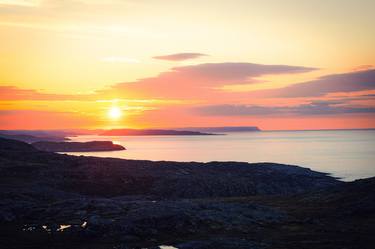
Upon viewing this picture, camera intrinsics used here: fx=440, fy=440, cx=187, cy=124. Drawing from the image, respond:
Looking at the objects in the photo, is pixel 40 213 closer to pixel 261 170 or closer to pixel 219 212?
pixel 219 212

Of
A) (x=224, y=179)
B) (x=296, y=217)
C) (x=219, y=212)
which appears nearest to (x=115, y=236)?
(x=219, y=212)

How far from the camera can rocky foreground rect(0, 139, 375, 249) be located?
5019 centimetres

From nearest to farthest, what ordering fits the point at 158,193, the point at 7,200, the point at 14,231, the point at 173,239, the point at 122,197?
the point at 173,239 → the point at 14,231 → the point at 7,200 → the point at 122,197 → the point at 158,193

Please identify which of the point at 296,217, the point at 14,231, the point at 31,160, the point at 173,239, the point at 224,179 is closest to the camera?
the point at 173,239

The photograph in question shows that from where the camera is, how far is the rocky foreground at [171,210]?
50.2 meters

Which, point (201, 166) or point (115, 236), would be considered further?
point (201, 166)

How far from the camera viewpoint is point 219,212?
63219 mm

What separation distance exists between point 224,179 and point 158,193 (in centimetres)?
1892

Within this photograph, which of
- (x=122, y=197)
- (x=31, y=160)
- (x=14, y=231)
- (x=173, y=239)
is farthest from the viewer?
(x=31, y=160)

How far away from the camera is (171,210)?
2416 inches

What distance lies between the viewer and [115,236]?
171ft

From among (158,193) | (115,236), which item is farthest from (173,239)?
(158,193)

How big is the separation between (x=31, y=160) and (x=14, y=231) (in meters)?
67.7

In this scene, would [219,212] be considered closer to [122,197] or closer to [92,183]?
[122,197]
